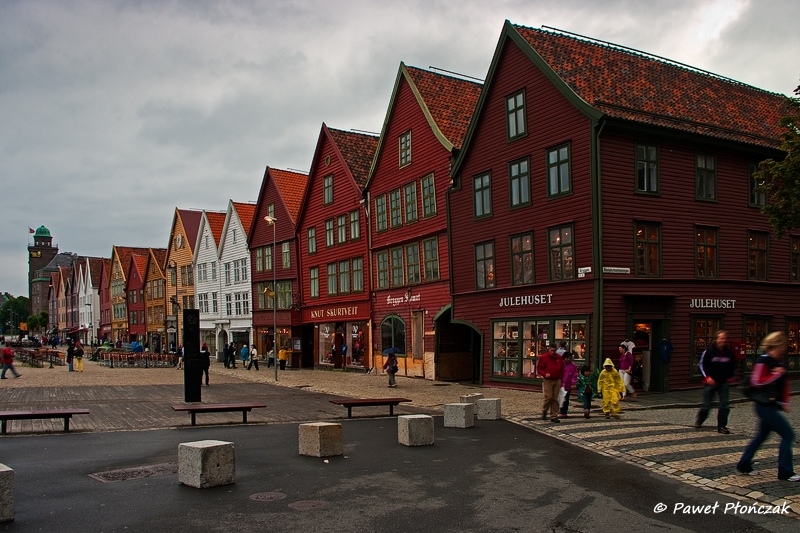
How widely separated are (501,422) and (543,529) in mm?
9613

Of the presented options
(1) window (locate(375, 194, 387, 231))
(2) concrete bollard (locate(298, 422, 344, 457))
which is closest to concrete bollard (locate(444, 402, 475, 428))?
(2) concrete bollard (locate(298, 422, 344, 457))

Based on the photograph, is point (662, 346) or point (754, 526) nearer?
point (754, 526)

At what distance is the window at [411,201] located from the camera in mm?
34594

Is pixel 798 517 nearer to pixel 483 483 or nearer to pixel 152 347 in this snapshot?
pixel 483 483

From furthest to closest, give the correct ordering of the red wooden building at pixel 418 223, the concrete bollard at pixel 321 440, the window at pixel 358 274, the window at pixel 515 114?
the window at pixel 358 274, the red wooden building at pixel 418 223, the window at pixel 515 114, the concrete bollard at pixel 321 440

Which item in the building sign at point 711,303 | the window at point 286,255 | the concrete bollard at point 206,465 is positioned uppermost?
the window at point 286,255

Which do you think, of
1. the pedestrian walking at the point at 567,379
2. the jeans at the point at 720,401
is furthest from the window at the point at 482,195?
the jeans at the point at 720,401

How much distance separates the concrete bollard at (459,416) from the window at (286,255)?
109ft

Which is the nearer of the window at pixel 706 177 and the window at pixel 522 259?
the window at pixel 706 177

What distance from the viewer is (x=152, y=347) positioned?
7550cm

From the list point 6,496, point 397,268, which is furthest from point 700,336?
point 6,496

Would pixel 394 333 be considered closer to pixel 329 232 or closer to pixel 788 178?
pixel 329 232

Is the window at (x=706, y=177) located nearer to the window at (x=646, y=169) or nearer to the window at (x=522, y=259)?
the window at (x=646, y=169)

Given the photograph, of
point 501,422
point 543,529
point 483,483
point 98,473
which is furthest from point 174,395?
point 543,529
